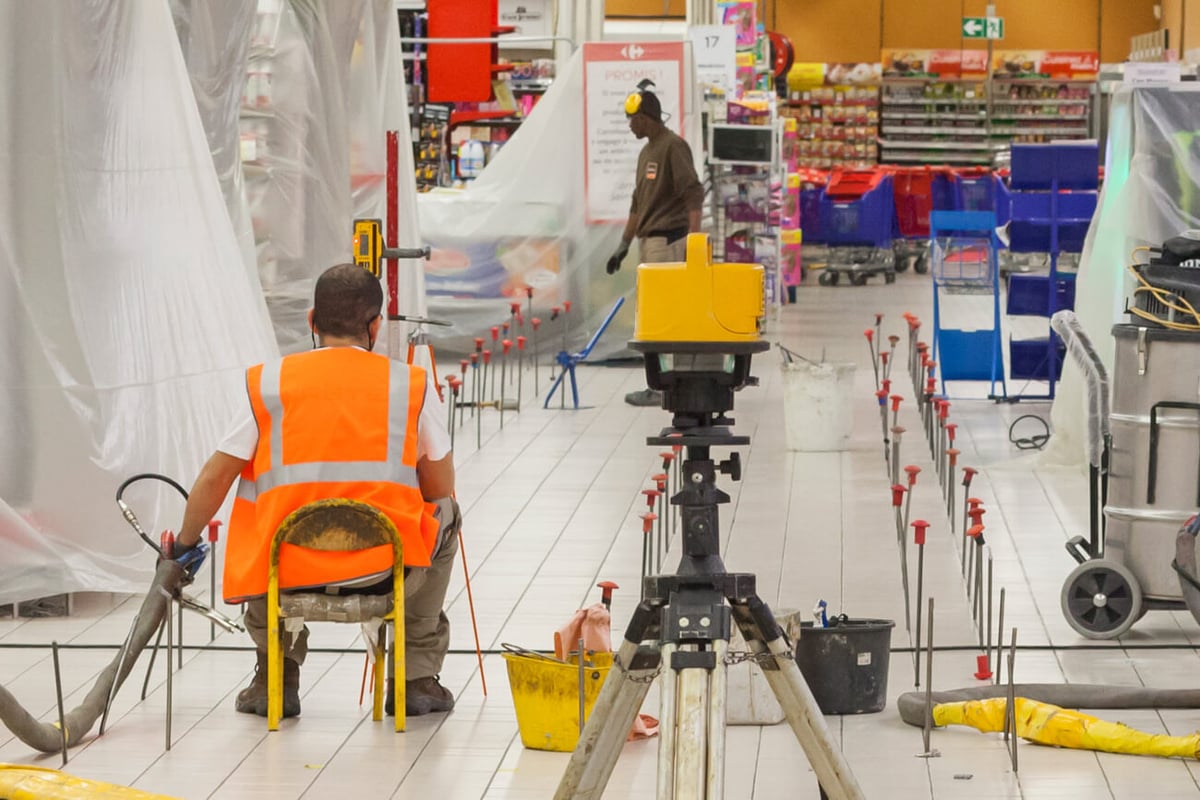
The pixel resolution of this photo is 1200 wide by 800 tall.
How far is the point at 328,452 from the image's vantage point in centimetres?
434

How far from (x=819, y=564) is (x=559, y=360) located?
4307 mm

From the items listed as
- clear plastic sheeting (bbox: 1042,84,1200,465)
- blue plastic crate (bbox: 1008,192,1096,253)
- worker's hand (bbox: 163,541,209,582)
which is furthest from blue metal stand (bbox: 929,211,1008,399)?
worker's hand (bbox: 163,541,209,582)

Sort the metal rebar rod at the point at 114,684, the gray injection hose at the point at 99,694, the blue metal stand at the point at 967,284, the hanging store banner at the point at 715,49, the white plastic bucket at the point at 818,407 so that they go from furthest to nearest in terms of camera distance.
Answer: the hanging store banner at the point at 715,49 → the blue metal stand at the point at 967,284 → the white plastic bucket at the point at 818,407 → the metal rebar rod at the point at 114,684 → the gray injection hose at the point at 99,694

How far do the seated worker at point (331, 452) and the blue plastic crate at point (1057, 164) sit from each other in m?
6.71

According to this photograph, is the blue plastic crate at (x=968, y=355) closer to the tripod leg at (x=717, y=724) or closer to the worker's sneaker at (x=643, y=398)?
the worker's sneaker at (x=643, y=398)

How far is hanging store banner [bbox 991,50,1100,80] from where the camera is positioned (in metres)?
27.6

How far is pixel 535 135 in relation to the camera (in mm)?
12570

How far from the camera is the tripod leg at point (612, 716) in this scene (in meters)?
3.29

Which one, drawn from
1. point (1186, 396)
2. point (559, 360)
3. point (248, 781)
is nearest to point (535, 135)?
point (559, 360)

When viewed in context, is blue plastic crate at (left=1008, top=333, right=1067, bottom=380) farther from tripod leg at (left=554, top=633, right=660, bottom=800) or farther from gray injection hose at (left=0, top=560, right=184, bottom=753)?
tripod leg at (left=554, top=633, right=660, bottom=800)

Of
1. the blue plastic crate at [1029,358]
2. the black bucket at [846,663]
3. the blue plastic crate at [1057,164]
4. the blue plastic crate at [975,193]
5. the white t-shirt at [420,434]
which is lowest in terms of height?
the black bucket at [846,663]

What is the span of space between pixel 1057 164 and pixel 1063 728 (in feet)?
21.2

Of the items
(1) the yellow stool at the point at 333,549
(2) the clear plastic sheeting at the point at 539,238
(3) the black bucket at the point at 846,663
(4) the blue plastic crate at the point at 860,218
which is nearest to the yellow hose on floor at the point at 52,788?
(1) the yellow stool at the point at 333,549

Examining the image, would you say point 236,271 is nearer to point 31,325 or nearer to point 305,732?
point 31,325
